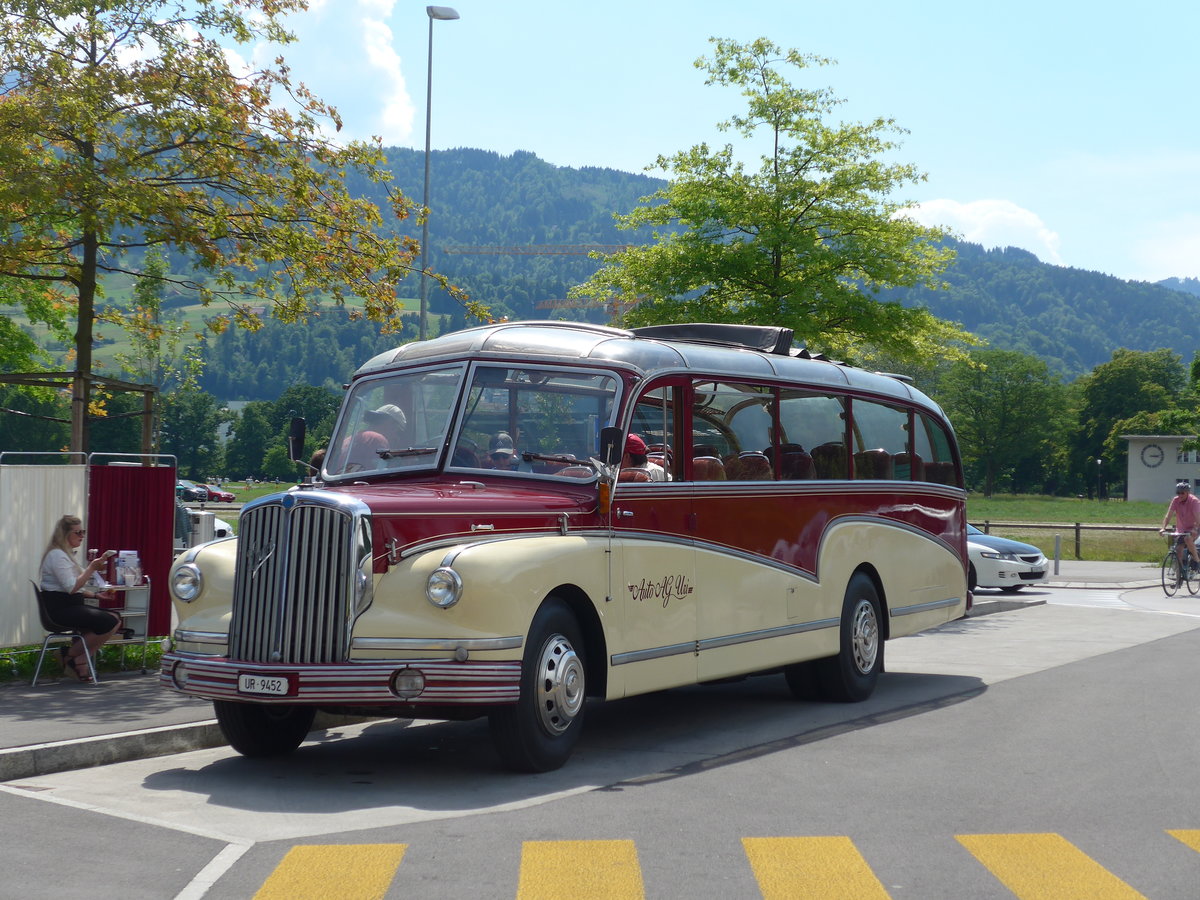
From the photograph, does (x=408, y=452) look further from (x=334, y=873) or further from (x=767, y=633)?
(x=334, y=873)

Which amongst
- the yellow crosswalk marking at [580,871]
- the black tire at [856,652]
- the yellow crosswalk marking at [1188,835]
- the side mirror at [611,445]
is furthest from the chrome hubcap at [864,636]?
the yellow crosswalk marking at [580,871]

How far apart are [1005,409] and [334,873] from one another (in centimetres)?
12692

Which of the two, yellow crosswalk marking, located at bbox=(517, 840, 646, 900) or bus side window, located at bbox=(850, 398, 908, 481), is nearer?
yellow crosswalk marking, located at bbox=(517, 840, 646, 900)

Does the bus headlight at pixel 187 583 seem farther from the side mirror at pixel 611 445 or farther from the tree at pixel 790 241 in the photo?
the tree at pixel 790 241

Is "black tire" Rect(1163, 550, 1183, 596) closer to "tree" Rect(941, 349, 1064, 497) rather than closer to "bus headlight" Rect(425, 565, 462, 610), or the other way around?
"bus headlight" Rect(425, 565, 462, 610)

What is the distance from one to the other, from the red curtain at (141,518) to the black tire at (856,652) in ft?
19.4

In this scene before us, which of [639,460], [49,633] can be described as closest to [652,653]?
[639,460]

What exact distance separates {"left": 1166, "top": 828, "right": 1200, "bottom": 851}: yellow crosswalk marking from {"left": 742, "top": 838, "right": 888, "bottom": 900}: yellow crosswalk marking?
1563 millimetres

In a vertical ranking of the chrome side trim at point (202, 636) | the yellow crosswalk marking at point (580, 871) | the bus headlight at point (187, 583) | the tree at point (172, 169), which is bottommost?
the yellow crosswalk marking at point (580, 871)

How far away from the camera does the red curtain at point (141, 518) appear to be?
13047 millimetres

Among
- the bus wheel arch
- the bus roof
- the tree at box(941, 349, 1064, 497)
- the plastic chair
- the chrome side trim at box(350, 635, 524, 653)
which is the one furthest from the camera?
the tree at box(941, 349, 1064, 497)

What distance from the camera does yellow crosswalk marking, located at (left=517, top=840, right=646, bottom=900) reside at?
591cm

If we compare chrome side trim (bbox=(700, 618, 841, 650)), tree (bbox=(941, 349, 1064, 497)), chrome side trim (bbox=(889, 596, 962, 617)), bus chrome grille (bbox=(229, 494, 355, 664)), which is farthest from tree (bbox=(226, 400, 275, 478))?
bus chrome grille (bbox=(229, 494, 355, 664))

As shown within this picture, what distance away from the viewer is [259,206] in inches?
605
